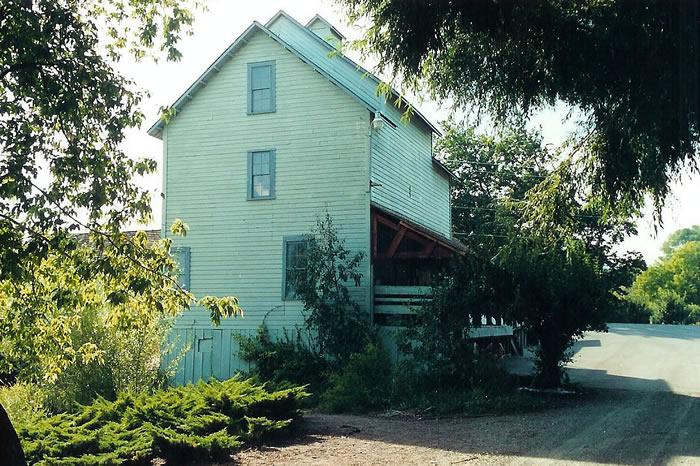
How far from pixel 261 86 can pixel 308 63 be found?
1699 millimetres

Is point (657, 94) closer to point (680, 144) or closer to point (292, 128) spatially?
point (680, 144)

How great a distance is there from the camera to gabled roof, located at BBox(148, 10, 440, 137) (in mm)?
19922

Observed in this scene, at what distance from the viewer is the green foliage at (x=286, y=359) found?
17328 millimetres

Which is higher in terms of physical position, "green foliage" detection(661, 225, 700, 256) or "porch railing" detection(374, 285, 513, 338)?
"green foliage" detection(661, 225, 700, 256)

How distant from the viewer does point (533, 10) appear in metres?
9.67

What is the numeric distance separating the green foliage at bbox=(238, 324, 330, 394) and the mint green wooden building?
1.88 feet

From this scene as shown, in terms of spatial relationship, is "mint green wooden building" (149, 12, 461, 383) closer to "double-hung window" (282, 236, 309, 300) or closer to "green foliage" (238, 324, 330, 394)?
"double-hung window" (282, 236, 309, 300)

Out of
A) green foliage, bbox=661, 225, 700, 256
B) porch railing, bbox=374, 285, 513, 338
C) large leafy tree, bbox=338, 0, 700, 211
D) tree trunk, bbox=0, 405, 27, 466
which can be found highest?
green foliage, bbox=661, 225, 700, 256

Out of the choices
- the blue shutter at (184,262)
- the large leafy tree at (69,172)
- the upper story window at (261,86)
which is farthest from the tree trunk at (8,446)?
the upper story window at (261,86)

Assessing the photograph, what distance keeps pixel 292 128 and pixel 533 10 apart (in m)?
11.0

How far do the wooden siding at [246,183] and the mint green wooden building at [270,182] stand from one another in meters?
0.03

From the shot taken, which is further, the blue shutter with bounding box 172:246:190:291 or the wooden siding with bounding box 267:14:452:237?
the blue shutter with bounding box 172:246:190:291

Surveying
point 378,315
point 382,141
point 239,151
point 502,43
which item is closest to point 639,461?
point 502,43

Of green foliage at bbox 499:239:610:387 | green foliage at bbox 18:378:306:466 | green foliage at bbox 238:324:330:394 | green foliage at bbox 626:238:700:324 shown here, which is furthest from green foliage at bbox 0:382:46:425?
green foliage at bbox 626:238:700:324
